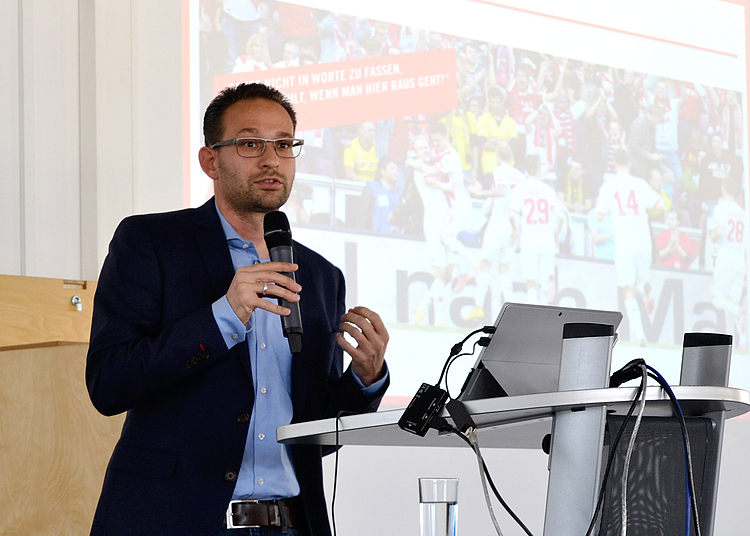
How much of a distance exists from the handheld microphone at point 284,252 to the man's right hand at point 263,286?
0.15ft

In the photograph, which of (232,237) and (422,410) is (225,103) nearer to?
(232,237)

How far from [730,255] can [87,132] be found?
2.81 m

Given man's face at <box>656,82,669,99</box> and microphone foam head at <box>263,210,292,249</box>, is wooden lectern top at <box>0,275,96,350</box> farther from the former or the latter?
man's face at <box>656,82,669,99</box>

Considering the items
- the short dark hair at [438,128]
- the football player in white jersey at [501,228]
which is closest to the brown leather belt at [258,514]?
the football player in white jersey at [501,228]

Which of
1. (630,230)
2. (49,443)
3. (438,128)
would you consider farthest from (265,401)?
(630,230)

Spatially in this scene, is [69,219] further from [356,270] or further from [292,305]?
[292,305]

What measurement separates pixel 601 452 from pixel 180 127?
7.27 ft

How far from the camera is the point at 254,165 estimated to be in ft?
6.19

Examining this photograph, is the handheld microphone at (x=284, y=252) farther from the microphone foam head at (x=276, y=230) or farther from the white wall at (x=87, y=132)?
the white wall at (x=87, y=132)

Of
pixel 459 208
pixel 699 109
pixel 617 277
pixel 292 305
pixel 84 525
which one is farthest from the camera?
pixel 699 109

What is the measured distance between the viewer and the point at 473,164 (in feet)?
11.4

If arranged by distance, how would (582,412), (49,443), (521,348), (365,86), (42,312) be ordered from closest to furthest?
(582,412)
(521,348)
(49,443)
(42,312)
(365,86)

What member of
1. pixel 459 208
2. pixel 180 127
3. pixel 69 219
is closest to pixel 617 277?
pixel 459 208

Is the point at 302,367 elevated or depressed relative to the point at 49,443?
elevated
